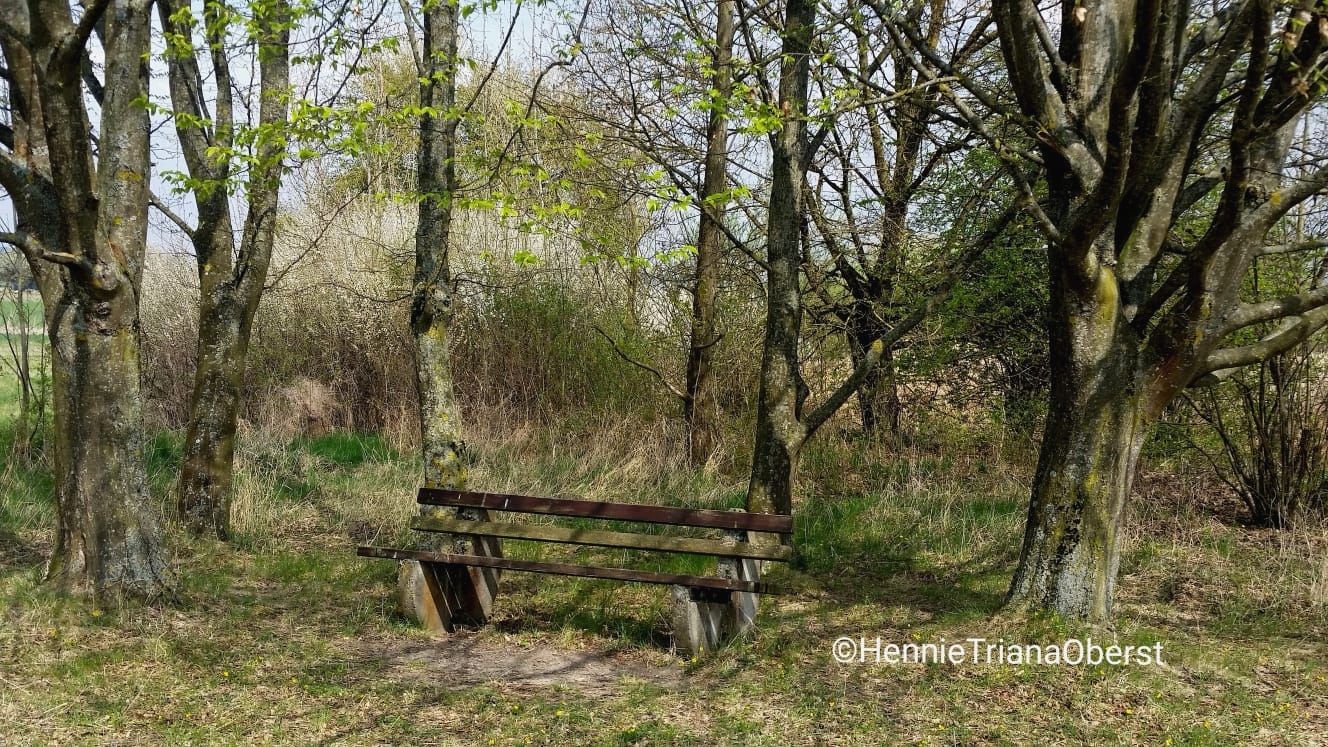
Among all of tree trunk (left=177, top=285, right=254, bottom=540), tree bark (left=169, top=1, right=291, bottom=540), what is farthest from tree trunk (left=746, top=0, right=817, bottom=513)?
tree trunk (left=177, top=285, right=254, bottom=540)

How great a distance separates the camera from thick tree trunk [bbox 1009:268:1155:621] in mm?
5668

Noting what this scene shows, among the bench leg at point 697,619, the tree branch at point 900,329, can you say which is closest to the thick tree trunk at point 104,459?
the bench leg at point 697,619

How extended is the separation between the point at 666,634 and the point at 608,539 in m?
0.77

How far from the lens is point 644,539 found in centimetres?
608

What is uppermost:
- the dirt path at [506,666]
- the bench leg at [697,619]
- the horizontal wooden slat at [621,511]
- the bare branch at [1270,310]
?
the bare branch at [1270,310]

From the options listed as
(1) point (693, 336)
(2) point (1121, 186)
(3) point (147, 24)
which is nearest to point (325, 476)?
(1) point (693, 336)

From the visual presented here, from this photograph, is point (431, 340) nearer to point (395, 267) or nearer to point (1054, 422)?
point (1054, 422)

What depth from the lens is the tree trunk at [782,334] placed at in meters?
7.21

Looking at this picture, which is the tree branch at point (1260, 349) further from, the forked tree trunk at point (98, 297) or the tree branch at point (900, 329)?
the forked tree trunk at point (98, 297)

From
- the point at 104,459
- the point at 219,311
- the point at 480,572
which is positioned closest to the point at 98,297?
the point at 104,459

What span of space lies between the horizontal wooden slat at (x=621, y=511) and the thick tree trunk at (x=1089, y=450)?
1505mm

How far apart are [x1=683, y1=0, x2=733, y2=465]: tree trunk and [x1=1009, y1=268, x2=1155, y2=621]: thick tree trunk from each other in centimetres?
472

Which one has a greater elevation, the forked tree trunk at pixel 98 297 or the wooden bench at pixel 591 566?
the forked tree trunk at pixel 98 297

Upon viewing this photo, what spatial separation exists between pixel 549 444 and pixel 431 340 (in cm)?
469
